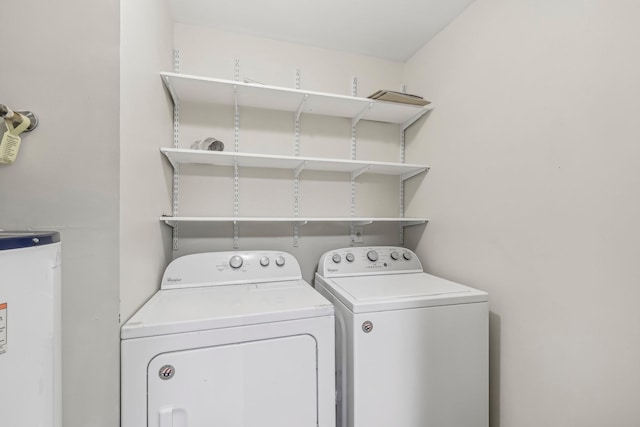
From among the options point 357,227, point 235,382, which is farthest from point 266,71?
point 235,382

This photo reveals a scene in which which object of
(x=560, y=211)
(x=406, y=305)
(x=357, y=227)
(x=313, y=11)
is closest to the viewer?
(x=560, y=211)

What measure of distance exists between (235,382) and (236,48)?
197 centimetres

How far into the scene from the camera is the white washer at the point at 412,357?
1159 mm

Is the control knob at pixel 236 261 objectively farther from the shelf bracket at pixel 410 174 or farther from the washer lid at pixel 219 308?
the shelf bracket at pixel 410 174

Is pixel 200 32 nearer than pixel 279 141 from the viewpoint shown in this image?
Yes

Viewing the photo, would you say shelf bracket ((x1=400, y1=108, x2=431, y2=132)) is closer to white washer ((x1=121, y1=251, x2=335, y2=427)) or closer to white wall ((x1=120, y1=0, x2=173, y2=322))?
white washer ((x1=121, y1=251, x2=335, y2=427))

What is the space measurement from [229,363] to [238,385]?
0.09 meters

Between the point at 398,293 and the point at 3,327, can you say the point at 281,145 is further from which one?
the point at 3,327

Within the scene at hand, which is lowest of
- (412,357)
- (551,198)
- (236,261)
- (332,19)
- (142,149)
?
(412,357)

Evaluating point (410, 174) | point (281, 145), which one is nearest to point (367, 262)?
point (410, 174)

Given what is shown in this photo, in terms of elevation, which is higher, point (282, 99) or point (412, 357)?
point (282, 99)

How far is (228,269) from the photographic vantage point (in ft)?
5.12

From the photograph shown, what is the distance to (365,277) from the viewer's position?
1708mm

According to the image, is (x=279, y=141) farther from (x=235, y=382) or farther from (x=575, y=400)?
(x=575, y=400)
